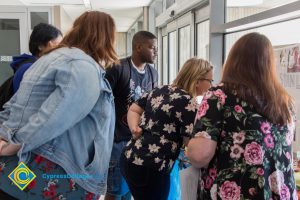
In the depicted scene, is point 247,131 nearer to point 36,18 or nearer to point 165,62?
point 36,18

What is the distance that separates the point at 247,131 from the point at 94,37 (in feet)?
2.38

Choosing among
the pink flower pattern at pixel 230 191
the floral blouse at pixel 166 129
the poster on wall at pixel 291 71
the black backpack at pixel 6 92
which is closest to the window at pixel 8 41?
the black backpack at pixel 6 92

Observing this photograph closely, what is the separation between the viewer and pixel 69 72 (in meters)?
1.19

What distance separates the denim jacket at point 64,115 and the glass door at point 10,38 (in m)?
2.74

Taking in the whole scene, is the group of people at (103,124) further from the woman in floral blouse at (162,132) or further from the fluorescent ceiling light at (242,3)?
the fluorescent ceiling light at (242,3)

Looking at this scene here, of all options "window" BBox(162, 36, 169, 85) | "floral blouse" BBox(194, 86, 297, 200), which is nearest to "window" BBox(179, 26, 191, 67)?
"window" BBox(162, 36, 169, 85)

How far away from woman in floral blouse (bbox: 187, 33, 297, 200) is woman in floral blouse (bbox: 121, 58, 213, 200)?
358 mm

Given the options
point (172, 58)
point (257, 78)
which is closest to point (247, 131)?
point (257, 78)

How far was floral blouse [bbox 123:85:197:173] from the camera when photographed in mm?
1703

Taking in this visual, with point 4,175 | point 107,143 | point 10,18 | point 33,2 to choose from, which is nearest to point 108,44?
point 107,143

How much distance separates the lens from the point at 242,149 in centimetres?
130

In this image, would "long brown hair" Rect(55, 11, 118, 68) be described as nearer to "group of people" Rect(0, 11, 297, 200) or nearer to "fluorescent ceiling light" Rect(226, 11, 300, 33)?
"group of people" Rect(0, 11, 297, 200)

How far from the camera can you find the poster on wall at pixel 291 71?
170 centimetres

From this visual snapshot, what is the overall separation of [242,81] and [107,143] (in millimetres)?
587
